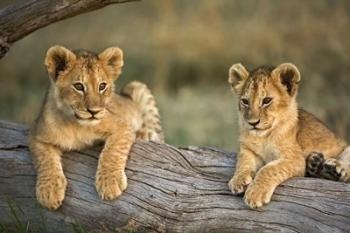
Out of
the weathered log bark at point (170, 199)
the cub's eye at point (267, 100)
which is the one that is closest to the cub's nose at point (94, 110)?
the weathered log bark at point (170, 199)

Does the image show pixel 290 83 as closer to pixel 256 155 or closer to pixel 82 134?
pixel 256 155

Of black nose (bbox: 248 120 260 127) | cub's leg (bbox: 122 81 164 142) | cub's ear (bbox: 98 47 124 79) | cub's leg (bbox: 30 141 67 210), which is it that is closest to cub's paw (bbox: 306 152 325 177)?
black nose (bbox: 248 120 260 127)

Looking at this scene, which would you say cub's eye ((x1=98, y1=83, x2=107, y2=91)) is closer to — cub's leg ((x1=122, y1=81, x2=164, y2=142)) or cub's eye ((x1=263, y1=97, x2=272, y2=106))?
cub's eye ((x1=263, y1=97, x2=272, y2=106))

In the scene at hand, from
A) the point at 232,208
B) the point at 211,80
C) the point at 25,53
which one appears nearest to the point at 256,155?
the point at 232,208

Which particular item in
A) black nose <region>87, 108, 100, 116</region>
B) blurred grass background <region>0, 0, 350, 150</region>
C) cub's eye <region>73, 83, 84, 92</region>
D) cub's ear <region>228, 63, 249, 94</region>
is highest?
cub's ear <region>228, 63, 249, 94</region>

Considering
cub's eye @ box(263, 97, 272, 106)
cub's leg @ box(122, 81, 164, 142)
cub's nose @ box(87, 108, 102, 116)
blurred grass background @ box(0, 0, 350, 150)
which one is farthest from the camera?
blurred grass background @ box(0, 0, 350, 150)

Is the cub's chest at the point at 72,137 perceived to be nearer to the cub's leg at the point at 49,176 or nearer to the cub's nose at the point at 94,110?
the cub's leg at the point at 49,176

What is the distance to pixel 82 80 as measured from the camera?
616 centimetres

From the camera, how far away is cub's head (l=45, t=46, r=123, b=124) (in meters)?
6.09

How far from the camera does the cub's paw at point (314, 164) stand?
593cm

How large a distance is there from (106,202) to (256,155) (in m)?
1.01

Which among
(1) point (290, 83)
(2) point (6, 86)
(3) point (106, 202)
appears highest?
(1) point (290, 83)

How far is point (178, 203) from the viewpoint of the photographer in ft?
19.6

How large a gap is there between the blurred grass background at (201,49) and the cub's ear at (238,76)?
202 inches
